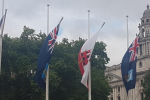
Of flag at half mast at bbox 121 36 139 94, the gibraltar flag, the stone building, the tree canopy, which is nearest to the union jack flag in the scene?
flag at half mast at bbox 121 36 139 94

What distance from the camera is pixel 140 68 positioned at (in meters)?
90.9

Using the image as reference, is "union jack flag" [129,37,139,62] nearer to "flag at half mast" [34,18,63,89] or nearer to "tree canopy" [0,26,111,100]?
"flag at half mast" [34,18,63,89]

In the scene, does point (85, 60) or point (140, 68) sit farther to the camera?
point (140, 68)

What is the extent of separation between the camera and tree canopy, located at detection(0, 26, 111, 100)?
144 feet

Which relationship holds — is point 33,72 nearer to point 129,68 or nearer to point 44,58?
point 44,58

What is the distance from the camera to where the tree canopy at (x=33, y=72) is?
144ft

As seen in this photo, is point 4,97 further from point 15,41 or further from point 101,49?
point 101,49

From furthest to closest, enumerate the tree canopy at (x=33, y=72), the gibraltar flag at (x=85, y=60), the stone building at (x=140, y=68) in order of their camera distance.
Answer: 1. the stone building at (x=140, y=68)
2. the tree canopy at (x=33, y=72)
3. the gibraltar flag at (x=85, y=60)

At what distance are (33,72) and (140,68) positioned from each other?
51144 millimetres

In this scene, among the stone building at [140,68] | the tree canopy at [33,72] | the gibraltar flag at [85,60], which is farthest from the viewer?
the stone building at [140,68]

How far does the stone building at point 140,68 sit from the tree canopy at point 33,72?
37.4 metres

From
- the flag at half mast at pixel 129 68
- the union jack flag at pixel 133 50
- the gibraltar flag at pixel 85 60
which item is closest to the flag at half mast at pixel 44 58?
the gibraltar flag at pixel 85 60

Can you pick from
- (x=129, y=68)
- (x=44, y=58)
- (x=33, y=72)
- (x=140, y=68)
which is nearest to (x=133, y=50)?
(x=129, y=68)

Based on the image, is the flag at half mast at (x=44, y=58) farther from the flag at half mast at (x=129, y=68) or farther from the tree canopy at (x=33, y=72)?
the tree canopy at (x=33, y=72)
